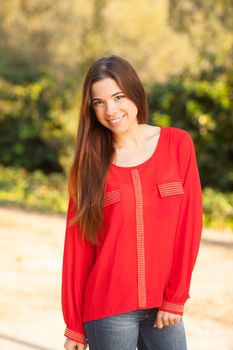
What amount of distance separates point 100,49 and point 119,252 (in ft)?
54.8

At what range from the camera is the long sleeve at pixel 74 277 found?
8.98ft

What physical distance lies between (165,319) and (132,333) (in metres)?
0.12

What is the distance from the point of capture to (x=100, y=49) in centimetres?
1902

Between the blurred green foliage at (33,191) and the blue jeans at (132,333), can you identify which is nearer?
the blue jeans at (132,333)

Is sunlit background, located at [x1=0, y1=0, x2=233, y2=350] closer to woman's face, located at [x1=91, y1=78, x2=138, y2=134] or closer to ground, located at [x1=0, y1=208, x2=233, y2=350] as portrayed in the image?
ground, located at [x1=0, y1=208, x2=233, y2=350]

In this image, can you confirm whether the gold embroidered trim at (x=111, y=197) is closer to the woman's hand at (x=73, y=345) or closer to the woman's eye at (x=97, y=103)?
the woman's eye at (x=97, y=103)

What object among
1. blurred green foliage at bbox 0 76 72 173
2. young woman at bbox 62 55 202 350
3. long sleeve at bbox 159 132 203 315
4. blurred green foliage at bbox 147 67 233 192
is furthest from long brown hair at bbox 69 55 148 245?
blurred green foliage at bbox 0 76 72 173

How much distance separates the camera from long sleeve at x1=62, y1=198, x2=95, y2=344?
8.98 feet

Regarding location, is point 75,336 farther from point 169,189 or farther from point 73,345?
point 169,189

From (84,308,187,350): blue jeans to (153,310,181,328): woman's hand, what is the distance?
40 mm

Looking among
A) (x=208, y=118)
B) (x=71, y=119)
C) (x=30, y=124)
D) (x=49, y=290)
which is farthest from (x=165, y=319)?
→ (x=30, y=124)

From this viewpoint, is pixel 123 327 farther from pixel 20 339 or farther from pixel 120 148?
pixel 20 339

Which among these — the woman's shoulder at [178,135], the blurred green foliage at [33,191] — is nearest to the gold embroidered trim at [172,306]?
the woman's shoulder at [178,135]

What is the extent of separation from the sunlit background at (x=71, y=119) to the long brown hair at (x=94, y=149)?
253 centimetres
